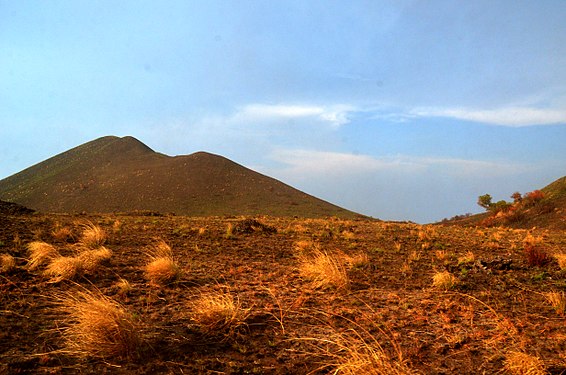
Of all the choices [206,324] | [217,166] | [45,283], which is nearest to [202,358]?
[206,324]

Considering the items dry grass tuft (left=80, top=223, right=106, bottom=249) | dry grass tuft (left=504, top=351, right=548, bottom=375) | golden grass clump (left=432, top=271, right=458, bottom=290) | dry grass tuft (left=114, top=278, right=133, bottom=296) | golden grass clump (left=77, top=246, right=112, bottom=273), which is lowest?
dry grass tuft (left=504, top=351, right=548, bottom=375)

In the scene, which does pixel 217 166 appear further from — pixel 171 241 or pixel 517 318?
pixel 517 318

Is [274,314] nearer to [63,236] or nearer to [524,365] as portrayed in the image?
[524,365]

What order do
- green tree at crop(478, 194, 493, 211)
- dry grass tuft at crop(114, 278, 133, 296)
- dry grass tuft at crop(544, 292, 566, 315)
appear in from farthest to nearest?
green tree at crop(478, 194, 493, 211) → dry grass tuft at crop(114, 278, 133, 296) → dry grass tuft at crop(544, 292, 566, 315)

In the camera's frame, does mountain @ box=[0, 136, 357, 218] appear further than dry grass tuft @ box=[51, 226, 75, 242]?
Yes

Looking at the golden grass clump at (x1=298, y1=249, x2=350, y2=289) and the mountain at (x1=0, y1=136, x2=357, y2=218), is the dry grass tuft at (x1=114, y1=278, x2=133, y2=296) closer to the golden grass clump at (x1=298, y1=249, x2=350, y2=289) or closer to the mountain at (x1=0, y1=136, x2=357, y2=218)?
the golden grass clump at (x1=298, y1=249, x2=350, y2=289)

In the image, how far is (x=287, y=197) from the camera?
63094mm

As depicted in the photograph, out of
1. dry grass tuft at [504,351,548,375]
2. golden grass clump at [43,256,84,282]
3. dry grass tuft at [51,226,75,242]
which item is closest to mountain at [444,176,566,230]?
dry grass tuft at [504,351,548,375]

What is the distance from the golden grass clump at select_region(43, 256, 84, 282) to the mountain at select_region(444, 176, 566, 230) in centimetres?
3040

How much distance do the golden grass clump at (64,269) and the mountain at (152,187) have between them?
43112 millimetres

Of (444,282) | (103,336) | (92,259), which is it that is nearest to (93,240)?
(92,259)

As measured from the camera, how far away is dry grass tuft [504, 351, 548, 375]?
3685mm

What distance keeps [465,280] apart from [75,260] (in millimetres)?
8253

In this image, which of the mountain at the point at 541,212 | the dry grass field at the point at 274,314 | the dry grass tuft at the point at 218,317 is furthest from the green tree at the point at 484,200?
the dry grass tuft at the point at 218,317
